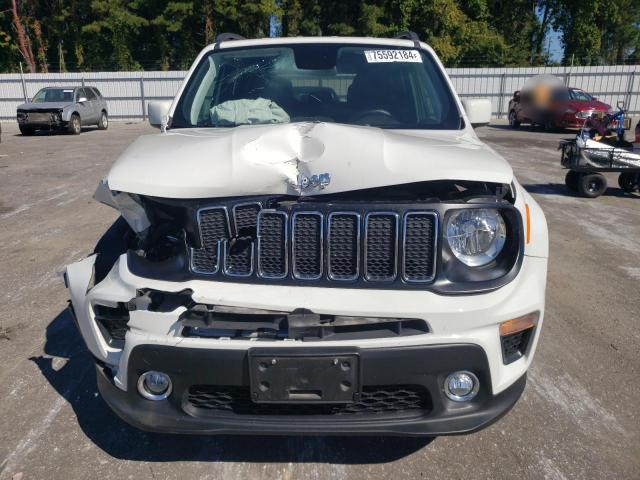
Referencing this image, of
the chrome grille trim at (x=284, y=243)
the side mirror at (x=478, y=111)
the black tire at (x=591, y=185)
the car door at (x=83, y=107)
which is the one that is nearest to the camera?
the chrome grille trim at (x=284, y=243)

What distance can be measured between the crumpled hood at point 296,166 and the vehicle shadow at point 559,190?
723 cm

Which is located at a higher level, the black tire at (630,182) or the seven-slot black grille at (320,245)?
the seven-slot black grille at (320,245)

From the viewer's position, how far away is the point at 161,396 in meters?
2.24

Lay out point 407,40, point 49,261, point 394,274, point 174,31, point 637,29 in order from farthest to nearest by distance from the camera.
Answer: point 637,29 < point 174,31 < point 49,261 < point 407,40 < point 394,274

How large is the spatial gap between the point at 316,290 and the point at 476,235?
0.67 m

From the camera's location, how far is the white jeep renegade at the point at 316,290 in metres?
2.07

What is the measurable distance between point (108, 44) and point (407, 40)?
3596cm

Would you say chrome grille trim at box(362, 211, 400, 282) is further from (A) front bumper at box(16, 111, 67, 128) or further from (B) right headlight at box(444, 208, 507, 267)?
(A) front bumper at box(16, 111, 67, 128)

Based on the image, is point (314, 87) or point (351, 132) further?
point (314, 87)

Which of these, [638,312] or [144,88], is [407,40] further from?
[144,88]

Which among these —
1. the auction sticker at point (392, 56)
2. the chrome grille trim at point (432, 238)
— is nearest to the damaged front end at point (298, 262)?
the chrome grille trim at point (432, 238)

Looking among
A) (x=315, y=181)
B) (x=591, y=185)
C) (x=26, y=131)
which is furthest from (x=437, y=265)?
(x=26, y=131)

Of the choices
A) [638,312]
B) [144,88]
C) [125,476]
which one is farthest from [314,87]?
[144,88]

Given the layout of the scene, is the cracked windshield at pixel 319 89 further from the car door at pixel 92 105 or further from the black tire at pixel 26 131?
the car door at pixel 92 105
